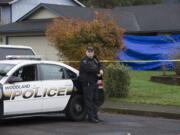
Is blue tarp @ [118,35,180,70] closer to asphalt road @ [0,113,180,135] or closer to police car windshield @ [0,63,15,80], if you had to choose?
asphalt road @ [0,113,180,135]

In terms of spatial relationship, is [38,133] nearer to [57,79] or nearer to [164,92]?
[57,79]

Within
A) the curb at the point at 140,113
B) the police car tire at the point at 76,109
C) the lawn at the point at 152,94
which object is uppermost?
the police car tire at the point at 76,109

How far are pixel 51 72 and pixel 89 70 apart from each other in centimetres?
88

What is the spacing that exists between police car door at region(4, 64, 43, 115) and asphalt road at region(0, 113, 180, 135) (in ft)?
1.34

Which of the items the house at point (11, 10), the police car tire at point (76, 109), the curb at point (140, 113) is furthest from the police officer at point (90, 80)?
the house at point (11, 10)

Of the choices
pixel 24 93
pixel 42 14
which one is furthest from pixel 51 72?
pixel 42 14

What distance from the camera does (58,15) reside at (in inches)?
1302

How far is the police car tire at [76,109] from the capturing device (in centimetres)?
1378

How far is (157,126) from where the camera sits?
13188 millimetres

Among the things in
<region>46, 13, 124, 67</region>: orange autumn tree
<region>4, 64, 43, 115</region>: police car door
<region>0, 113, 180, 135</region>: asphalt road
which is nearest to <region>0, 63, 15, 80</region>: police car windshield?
<region>4, 64, 43, 115</region>: police car door

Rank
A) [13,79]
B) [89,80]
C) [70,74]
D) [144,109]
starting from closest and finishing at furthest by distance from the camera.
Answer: [13,79] < [89,80] < [70,74] < [144,109]

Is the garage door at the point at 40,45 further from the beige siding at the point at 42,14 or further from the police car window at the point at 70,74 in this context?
the police car window at the point at 70,74

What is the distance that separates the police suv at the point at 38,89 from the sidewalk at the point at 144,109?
211 centimetres

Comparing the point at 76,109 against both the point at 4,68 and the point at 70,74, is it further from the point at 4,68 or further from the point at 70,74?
the point at 4,68
